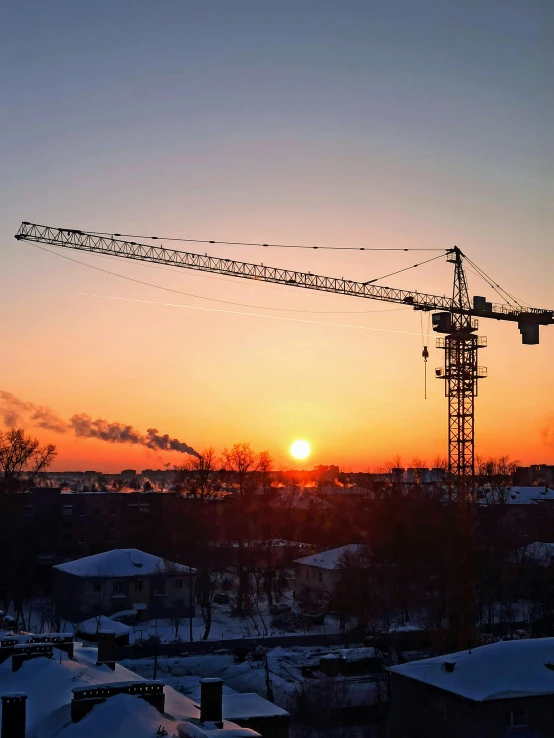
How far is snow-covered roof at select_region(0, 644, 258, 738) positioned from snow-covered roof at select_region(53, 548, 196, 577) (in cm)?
2682

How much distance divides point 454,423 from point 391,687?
3360cm

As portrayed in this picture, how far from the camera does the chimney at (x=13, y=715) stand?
12680mm

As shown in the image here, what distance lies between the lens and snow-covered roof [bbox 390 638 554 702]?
2133 centimetres

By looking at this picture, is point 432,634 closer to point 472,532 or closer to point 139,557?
point 472,532

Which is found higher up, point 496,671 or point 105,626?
point 496,671

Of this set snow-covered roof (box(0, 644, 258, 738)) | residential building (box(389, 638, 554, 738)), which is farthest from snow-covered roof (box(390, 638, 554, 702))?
snow-covered roof (box(0, 644, 258, 738))

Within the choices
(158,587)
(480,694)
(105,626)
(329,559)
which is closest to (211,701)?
(480,694)

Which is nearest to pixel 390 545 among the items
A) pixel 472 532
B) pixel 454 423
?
pixel 472 532

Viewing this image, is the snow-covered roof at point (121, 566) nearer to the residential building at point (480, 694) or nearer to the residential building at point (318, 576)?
the residential building at point (318, 576)

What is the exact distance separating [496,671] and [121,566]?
91.9ft

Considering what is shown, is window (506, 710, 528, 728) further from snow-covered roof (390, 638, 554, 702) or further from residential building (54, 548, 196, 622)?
residential building (54, 548, 196, 622)

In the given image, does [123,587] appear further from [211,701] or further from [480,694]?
[211,701]

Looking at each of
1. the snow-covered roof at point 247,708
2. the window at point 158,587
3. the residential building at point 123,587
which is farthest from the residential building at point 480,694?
the window at point 158,587

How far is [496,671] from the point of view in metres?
22.1
